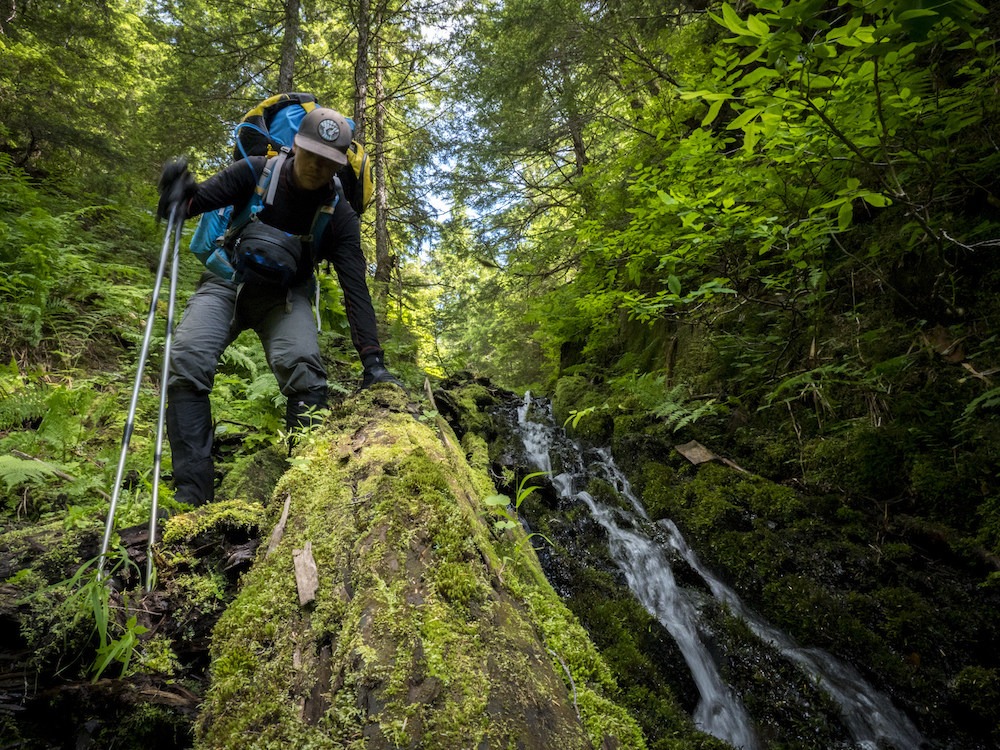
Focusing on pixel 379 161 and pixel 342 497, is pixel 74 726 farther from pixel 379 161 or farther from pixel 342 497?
pixel 379 161

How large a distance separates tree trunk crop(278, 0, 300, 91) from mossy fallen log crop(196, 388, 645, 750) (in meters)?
8.80

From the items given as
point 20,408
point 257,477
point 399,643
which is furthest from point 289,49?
point 399,643

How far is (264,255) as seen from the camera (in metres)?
3.19

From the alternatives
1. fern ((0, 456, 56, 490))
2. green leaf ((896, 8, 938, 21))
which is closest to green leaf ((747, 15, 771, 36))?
green leaf ((896, 8, 938, 21))

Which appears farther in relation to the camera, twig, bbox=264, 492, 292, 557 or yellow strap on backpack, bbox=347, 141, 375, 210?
yellow strap on backpack, bbox=347, 141, 375, 210

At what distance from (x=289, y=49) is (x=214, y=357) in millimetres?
7928

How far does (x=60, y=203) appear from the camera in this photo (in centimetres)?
776

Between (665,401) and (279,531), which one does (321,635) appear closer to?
(279,531)

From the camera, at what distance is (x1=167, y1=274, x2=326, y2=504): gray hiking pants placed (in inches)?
111

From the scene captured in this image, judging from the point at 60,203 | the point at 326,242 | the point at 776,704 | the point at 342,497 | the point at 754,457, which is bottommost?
the point at 776,704

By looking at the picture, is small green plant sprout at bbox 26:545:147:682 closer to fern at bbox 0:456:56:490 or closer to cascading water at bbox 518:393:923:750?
fern at bbox 0:456:56:490

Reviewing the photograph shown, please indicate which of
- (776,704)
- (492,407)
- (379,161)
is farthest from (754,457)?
(379,161)

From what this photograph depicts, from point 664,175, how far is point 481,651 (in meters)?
5.43

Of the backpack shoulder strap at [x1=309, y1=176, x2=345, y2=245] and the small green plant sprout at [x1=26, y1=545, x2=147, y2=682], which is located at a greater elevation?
the backpack shoulder strap at [x1=309, y1=176, x2=345, y2=245]
